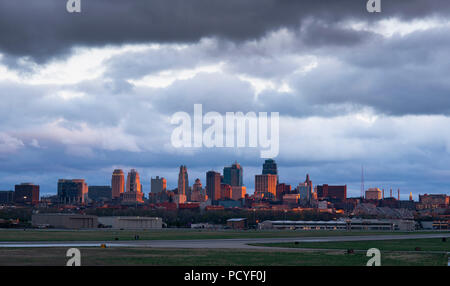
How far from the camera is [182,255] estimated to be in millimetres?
75625

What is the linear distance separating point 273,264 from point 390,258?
19377 mm

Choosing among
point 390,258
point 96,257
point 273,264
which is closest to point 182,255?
point 96,257
